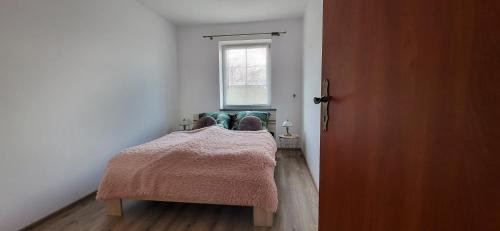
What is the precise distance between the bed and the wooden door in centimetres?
109

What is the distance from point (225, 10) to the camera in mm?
3523

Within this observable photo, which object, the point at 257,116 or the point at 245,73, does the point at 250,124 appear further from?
the point at 245,73

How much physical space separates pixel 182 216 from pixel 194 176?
0.41 metres

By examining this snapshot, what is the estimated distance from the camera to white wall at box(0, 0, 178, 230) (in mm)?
1719

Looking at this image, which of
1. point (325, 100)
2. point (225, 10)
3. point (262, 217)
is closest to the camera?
point (325, 100)

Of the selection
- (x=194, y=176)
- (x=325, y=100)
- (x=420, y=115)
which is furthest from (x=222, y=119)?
(x=420, y=115)

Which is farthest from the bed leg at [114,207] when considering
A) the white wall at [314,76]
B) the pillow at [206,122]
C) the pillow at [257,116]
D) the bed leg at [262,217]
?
the pillow at [257,116]

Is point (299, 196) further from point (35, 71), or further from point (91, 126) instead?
point (35, 71)

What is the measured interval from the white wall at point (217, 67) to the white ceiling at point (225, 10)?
182 millimetres

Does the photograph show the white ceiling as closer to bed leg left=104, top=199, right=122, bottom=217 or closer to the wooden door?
bed leg left=104, top=199, right=122, bottom=217

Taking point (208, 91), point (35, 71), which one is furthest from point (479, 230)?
point (208, 91)

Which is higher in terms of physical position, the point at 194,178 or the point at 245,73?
the point at 245,73

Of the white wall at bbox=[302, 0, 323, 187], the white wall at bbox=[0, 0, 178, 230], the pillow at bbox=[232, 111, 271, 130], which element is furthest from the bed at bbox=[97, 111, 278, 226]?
the pillow at bbox=[232, 111, 271, 130]

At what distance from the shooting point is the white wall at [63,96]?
172 cm
